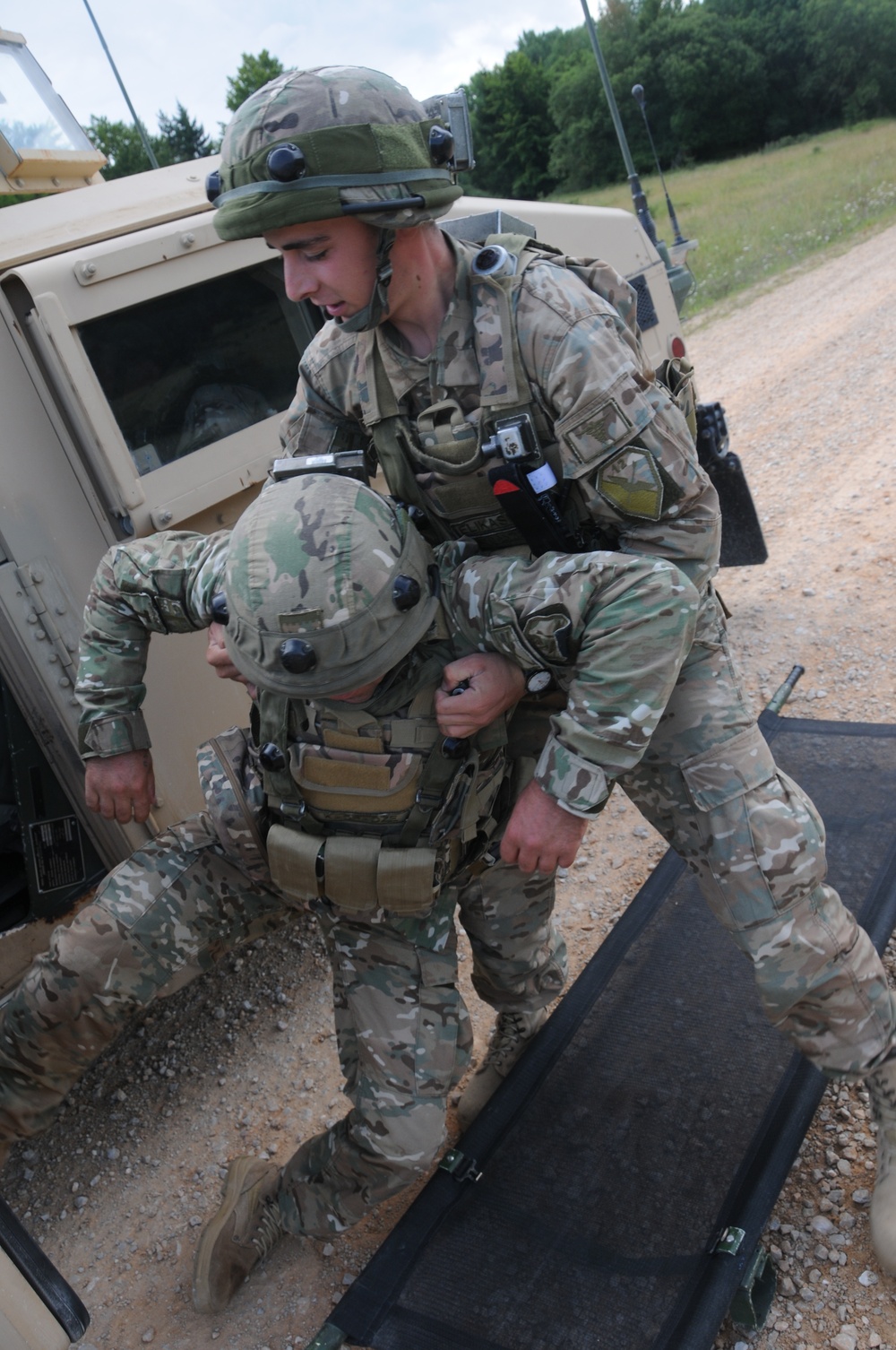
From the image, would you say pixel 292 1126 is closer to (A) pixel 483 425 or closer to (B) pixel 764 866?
(B) pixel 764 866

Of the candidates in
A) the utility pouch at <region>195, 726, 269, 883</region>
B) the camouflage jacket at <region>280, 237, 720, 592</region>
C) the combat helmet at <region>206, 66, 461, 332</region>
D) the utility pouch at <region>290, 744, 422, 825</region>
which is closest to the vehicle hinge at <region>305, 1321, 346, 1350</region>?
the utility pouch at <region>195, 726, 269, 883</region>

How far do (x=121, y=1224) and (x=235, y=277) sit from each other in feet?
8.24

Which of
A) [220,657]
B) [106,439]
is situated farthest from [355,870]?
[106,439]

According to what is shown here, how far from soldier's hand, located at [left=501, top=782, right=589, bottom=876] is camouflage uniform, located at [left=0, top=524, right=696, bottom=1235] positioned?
0.16 feet

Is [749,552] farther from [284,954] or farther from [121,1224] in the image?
[121,1224]

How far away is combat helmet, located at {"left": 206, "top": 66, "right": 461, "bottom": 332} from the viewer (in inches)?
82.1

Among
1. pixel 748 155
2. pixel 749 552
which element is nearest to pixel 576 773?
pixel 749 552

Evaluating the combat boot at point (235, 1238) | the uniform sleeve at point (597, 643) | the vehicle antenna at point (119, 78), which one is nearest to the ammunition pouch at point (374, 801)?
the uniform sleeve at point (597, 643)

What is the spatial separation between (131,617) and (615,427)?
1.19m

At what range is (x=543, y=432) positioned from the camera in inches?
90.6

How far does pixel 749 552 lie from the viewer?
500 cm

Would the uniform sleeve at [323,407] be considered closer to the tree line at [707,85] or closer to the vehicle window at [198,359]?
the vehicle window at [198,359]

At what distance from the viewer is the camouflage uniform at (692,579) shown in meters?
2.19

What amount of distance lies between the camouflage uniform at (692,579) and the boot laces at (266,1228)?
1.24m
